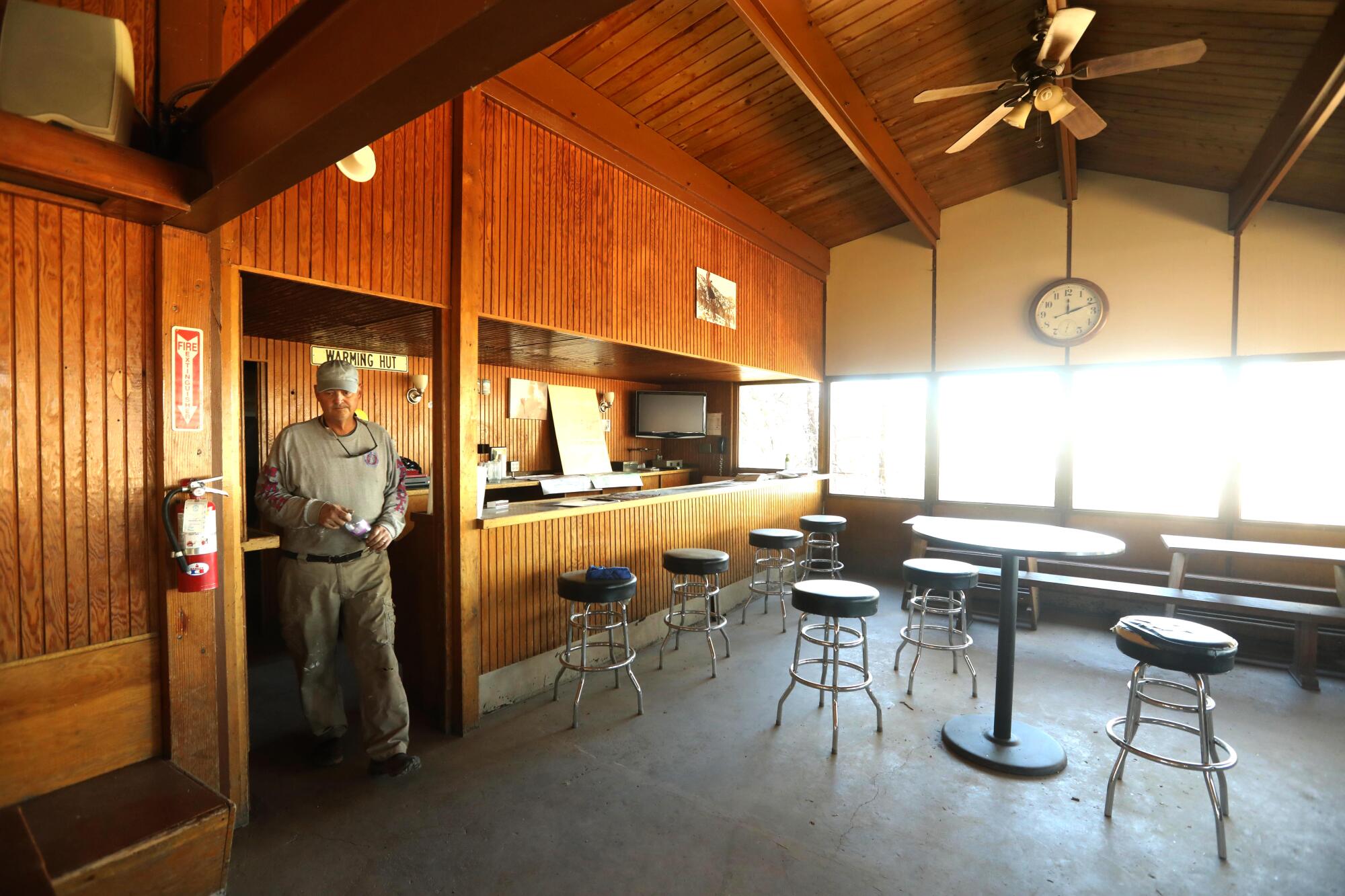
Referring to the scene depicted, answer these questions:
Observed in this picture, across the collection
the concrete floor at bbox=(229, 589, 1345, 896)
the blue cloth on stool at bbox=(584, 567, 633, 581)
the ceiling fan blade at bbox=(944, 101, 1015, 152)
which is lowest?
the concrete floor at bbox=(229, 589, 1345, 896)

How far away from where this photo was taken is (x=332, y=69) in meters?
1.32

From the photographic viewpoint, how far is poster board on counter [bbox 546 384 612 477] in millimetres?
6098

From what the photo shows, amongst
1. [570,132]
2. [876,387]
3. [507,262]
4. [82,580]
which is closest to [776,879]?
[82,580]

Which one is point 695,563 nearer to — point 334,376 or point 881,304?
point 334,376

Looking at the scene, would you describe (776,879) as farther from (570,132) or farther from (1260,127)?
(1260,127)

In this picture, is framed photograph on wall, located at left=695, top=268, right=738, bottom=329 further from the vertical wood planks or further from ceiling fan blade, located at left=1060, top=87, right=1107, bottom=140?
the vertical wood planks

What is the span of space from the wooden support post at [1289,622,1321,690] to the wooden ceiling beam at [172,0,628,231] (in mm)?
5758

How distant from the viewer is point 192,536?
6.72 feet

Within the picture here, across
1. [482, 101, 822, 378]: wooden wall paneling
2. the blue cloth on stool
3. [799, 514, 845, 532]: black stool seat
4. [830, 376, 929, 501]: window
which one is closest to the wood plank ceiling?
[482, 101, 822, 378]: wooden wall paneling

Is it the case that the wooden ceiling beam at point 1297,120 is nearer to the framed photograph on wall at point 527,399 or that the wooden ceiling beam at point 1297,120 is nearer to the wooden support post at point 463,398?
the wooden support post at point 463,398

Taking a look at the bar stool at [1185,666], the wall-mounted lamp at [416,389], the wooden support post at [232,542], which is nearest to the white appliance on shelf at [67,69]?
the wooden support post at [232,542]

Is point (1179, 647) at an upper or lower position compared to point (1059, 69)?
lower

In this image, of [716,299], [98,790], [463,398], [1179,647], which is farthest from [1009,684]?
[98,790]

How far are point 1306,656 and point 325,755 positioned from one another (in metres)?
6.09
